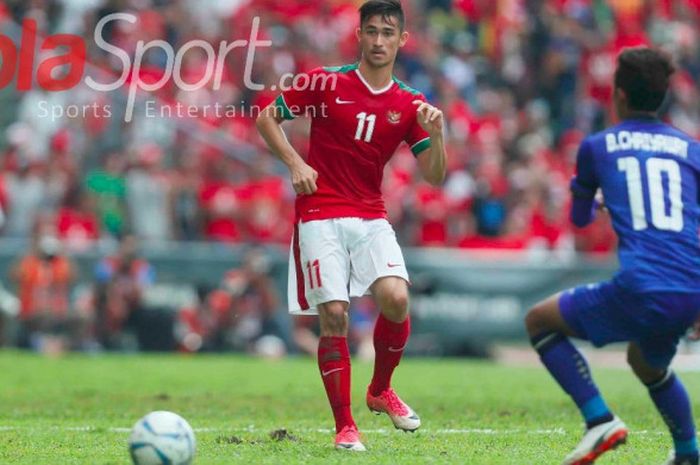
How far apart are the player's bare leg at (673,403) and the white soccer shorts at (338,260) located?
6.03ft

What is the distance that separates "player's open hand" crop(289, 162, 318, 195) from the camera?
8.62 m

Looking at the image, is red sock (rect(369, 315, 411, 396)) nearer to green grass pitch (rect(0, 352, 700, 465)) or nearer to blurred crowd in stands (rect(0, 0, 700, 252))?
green grass pitch (rect(0, 352, 700, 465))

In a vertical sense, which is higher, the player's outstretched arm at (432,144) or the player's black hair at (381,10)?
the player's black hair at (381,10)

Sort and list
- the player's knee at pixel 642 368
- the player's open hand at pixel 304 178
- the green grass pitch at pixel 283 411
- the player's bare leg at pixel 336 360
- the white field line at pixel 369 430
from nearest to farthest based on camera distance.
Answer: the player's knee at pixel 642 368 → the green grass pitch at pixel 283 411 → the player's bare leg at pixel 336 360 → the player's open hand at pixel 304 178 → the white field line at pixel 369 430

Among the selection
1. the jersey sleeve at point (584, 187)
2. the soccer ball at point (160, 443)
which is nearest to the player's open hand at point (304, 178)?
the jersey sleeve at point (584, 187)

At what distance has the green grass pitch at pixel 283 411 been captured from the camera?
26.8ft

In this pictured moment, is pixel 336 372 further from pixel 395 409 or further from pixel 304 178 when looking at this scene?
pixel 304 178

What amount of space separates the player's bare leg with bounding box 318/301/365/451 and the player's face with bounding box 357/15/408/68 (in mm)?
1512

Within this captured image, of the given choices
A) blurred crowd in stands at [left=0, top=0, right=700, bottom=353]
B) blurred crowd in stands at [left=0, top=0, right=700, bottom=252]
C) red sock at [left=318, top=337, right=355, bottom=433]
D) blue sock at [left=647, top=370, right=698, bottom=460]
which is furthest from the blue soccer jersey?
blurred crowd in stands at [left=0, top=0, right=700, bottom=252]

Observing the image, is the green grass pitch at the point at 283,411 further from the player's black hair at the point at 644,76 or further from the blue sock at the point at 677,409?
the player's black hair at the point at 644,76

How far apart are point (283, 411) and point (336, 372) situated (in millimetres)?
2939

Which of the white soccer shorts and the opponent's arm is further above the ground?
the opponent's arm

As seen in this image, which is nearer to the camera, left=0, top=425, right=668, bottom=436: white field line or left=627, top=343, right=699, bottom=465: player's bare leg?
left=627, top=343, right=699, bottom=465: player's bare leg

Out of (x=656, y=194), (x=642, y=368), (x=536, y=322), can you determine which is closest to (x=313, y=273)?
(x=536, y=322)
